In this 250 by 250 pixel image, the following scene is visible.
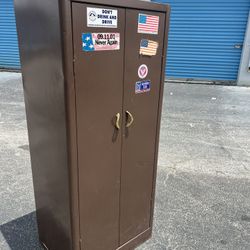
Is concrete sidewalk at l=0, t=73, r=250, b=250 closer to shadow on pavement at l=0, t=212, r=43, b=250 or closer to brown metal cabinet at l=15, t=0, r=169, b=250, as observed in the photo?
shadow on pavement at l=0, t=212, r=43, b=250

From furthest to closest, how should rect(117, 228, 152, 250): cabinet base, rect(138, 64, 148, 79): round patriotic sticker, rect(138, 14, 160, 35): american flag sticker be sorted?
rect(117, 228, 152, 250): cabinet base < rect(138, 64, 148, 79): round patriotic sticker < rect(138, 14, 160, 35): american flag sticker

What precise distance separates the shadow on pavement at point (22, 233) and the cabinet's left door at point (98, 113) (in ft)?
2.43

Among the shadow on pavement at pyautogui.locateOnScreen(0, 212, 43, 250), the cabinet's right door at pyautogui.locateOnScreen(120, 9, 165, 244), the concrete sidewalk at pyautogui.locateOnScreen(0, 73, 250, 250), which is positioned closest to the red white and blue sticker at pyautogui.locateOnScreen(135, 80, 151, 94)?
the cabinet's right door at pyautogui.locateOnScreen(120, 9, 165, 244)

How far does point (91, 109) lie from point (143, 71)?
19.7 inches

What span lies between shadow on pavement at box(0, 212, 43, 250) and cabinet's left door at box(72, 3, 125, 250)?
74 cm

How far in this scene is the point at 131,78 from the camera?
187 centimetres

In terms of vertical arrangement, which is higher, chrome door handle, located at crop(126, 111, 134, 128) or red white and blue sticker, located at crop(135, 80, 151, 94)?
red white and blue sticker, located at crop(135, 80, 151, 94)

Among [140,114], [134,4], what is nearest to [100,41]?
[134,4]

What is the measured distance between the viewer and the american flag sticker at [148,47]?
1.85 metres

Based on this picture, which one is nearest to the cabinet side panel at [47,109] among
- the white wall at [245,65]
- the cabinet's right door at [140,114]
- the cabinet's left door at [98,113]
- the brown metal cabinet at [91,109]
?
the brown metal cabinet at [91,109]

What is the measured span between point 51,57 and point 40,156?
2.65 ft

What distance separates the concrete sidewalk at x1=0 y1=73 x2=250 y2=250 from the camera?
2588 mm

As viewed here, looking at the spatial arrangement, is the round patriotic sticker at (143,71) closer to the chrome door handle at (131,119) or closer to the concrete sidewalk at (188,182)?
the chrome door handle at (131,119)

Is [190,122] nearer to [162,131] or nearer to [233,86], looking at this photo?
[162,131]
